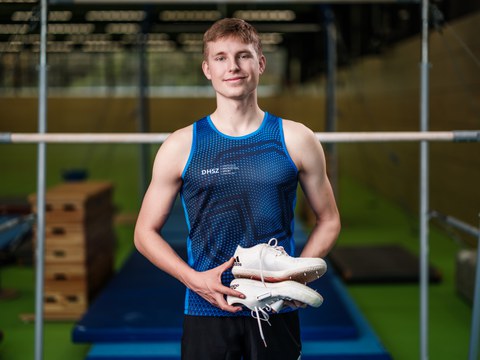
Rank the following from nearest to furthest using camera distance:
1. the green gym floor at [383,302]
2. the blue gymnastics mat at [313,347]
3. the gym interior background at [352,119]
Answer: the blue gymnastics mat at [313,347], the green gym floor at [383,302], the gym interior background at [352,119]

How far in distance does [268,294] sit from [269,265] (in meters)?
0.08

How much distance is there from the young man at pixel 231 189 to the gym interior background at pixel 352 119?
5.23ft

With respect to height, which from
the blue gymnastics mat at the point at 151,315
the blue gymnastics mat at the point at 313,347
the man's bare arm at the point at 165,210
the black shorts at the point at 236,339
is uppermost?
the man's bare arm at the point at 165,210

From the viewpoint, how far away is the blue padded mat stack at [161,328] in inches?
140

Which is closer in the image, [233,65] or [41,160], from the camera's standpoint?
[233,65]

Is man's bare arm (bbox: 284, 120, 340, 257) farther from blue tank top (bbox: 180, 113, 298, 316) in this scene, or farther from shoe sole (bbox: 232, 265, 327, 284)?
shoe sole (bbox: 232, 265, 327, 284)

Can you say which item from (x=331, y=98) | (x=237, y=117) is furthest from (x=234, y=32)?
(x=331, y=98)

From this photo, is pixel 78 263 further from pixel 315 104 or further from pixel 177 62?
pixel 177 62

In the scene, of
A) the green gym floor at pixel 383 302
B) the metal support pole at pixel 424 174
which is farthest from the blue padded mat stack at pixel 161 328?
the metal support pole at pixel 424 174

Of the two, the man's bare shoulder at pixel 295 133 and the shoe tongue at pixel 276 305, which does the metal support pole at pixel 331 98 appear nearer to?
the man's bare shoulder at pixel 295 133

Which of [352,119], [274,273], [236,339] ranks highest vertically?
[352,119]

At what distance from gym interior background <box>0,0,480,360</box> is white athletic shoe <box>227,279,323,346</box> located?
6.16ft

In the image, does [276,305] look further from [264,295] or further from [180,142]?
[180,142]

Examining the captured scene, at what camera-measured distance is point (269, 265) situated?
5.26 ft
